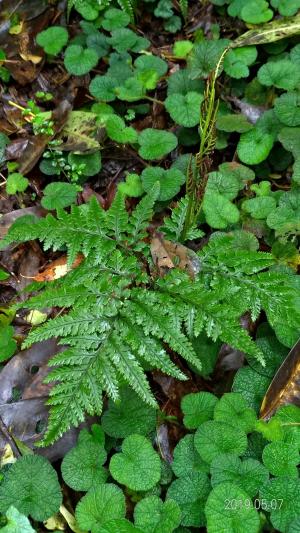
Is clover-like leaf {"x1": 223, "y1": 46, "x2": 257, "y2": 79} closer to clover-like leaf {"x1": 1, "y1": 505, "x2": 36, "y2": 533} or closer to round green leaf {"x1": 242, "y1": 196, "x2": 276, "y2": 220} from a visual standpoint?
round green leaf {"x1": 242, "y1": 196, "x2": 276, "y2": 220}

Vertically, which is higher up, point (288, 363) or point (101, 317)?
point (101, 317)

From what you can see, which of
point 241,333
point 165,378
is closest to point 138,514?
point 165,378

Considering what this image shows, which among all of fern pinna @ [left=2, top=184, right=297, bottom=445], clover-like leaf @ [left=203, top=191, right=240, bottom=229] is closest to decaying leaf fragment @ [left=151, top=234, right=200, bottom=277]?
fern pinna @ [left=2, top=184, right=297, bottom=445]

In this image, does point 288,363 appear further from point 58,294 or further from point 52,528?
point 52,528

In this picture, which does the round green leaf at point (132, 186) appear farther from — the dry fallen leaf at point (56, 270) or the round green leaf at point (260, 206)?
the round green leaf at point (260, 206)

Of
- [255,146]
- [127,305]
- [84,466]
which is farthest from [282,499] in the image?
[255,146]
